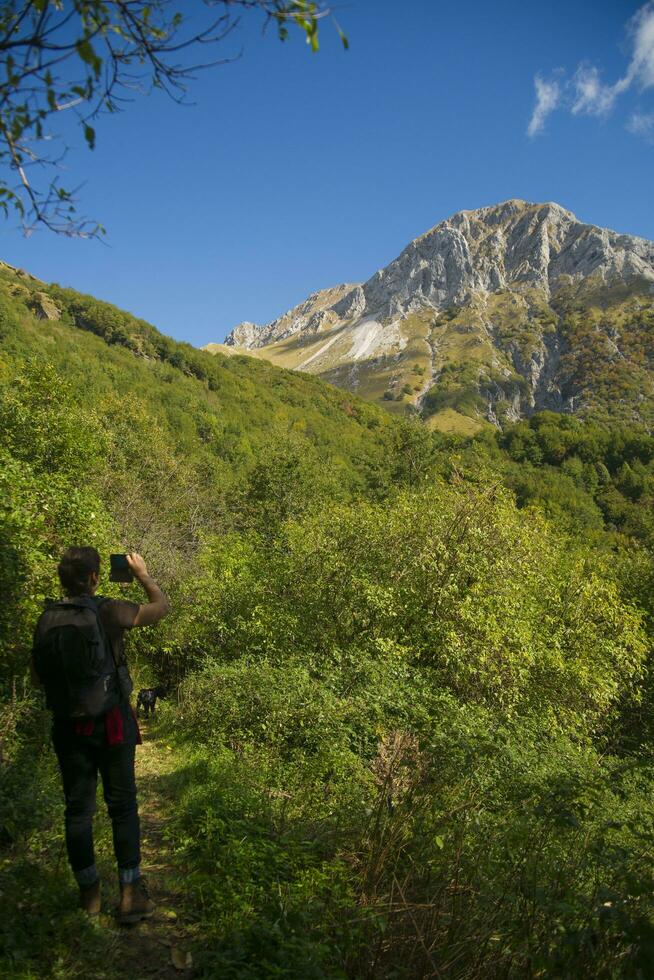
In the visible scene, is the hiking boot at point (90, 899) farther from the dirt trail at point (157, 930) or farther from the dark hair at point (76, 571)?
the dark hair at point (76, 571)

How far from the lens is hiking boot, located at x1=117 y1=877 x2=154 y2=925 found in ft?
11.1

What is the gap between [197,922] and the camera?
3.68 m

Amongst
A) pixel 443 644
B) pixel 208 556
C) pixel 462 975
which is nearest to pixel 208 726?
pixel 443 644

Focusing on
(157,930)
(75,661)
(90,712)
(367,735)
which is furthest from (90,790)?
(367,735)

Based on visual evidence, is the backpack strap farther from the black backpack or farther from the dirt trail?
the dirt trail

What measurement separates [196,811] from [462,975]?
11.8 feet

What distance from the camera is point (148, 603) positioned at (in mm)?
3547

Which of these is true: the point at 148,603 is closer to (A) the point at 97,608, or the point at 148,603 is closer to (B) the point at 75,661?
(A) the point at 97,608

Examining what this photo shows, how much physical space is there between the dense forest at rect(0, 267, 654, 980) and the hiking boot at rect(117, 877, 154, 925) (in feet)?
1.06

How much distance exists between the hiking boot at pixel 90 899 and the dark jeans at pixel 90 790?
14 centimetres

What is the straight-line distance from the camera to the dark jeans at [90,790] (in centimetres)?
329

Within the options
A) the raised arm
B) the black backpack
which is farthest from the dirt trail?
the raised arm

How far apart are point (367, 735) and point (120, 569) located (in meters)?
4.80

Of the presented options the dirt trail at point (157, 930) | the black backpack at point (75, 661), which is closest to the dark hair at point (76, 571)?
the black backpack at point (75, 661)
